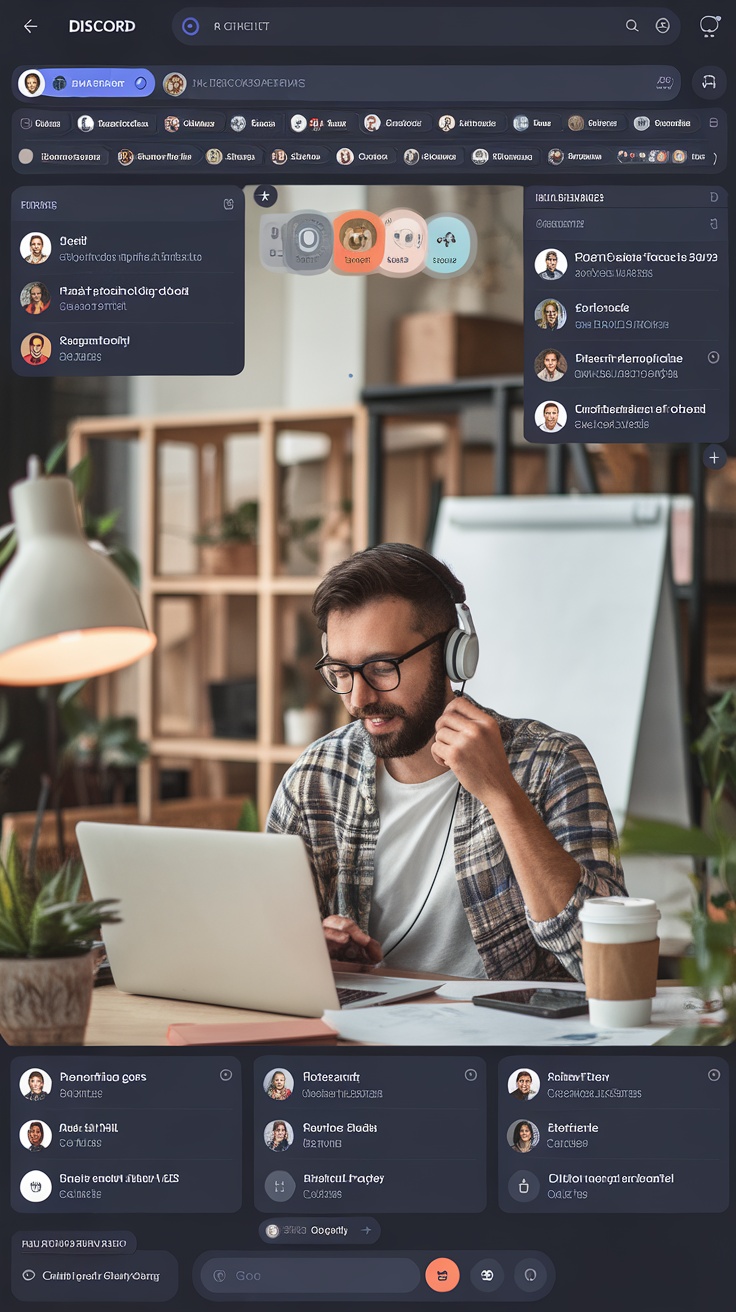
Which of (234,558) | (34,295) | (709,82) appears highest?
(709,82)

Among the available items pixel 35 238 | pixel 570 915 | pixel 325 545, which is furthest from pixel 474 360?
pixel 35 238

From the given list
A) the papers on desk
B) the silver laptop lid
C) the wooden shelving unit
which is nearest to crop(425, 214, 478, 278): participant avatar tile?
the silver laptop lid

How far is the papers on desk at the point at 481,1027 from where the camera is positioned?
0.86 m

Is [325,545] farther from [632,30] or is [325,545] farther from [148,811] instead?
[632,30]

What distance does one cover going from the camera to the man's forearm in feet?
Result: 4.09

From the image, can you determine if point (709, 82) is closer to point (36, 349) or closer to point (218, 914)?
point (36, 349)

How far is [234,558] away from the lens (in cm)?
310

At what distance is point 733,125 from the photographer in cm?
85

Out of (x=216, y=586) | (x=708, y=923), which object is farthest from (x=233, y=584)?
(x=708, y=923)

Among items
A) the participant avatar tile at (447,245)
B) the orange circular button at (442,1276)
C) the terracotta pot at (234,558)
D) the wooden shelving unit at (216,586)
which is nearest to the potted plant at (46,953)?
Answer: the orange circular button at (442,1276)

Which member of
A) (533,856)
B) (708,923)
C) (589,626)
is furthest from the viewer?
(589,626)

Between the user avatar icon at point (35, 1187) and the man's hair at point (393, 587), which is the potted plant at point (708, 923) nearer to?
the user avatar icon at point (35, 1187)

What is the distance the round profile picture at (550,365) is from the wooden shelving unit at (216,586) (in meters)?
2.06

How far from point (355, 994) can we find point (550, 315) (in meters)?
0.55
